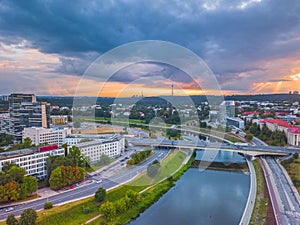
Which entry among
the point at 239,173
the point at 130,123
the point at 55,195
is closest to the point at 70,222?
the point at 55,195

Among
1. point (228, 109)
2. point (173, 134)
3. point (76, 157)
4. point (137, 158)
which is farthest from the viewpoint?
point (228, 109)

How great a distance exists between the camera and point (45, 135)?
1198 centimetres

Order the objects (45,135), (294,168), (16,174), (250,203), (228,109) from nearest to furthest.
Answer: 1. (250,203)
2. (16,174)
3. (294,168)
4. (45,135)
5. (228,109)

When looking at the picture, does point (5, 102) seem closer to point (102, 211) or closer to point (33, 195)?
point (33, 195)

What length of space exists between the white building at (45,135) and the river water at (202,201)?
6568 mm

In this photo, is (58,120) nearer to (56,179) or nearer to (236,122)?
(56,179)

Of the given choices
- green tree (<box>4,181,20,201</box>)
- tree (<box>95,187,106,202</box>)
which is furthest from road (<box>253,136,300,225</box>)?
green tree (<box>4,181,20,201</box>)

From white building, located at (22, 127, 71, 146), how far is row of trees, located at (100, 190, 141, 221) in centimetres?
651

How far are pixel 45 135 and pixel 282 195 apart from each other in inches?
406

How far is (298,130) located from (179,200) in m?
8.78

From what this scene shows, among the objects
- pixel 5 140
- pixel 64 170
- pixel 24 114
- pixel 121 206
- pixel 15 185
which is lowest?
pixel 121 206

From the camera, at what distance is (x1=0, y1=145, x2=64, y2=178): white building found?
717 cm

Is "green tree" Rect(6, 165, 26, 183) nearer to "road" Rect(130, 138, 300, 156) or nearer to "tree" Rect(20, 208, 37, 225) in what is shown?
"tree" Rect(20, 208, 37, 225)

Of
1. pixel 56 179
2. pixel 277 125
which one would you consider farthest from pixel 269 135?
pixel 56 179
